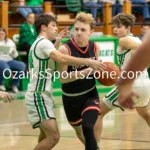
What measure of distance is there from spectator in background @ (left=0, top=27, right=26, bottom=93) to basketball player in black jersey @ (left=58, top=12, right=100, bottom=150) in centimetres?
740

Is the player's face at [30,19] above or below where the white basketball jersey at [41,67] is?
above

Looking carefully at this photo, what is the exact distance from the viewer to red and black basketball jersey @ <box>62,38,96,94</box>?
668 cm

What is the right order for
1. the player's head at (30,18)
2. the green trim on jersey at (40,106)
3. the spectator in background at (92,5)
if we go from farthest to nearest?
1. the spectator in background at (92,5)
2. the player's head at (30,18)
3. the green trim on jersey at (40,106)

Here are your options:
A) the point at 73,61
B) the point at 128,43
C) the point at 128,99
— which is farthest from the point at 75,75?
the point at 128,99

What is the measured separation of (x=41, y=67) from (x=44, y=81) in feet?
0.53

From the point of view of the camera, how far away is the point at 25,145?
820 cm

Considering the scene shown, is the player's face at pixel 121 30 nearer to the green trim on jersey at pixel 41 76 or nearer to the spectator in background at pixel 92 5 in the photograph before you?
the green trim on jersey at pixel 41 76

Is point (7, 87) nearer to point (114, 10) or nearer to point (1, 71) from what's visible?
point (1, 71)

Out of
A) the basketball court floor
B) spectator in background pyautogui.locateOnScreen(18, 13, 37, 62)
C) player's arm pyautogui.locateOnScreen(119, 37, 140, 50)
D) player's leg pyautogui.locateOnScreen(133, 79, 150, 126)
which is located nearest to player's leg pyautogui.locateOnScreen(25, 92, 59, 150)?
the basketball court floor

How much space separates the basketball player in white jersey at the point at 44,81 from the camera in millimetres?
6387

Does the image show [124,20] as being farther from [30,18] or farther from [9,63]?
[30,18]

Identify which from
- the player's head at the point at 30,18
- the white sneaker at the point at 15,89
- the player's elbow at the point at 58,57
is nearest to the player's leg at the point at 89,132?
the player's elbow at the point at 58,57

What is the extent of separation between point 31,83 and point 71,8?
35.7ft

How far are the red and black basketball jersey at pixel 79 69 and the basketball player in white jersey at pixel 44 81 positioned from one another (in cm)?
20
